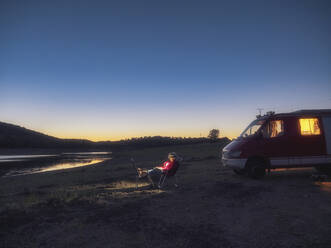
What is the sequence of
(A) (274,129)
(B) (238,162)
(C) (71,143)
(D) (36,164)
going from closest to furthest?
(B) (238,162), (A) (274,129), (D) (36,164), (C) (71,143)

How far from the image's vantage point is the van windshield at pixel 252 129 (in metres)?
9.49

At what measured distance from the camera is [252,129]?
9820 mm

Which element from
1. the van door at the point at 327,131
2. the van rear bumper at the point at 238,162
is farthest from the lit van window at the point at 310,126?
the van rear bumper at the point at 238,162

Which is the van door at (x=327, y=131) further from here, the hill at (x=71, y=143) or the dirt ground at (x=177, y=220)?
the hill at (x=71, y=143)

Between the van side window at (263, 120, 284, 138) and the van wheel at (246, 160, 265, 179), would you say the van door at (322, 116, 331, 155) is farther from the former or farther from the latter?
the van wheel at (246, 160, 265, 179)

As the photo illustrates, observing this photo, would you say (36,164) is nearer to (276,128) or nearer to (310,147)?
(276,128)

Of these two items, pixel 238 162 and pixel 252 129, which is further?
pixel 252 129

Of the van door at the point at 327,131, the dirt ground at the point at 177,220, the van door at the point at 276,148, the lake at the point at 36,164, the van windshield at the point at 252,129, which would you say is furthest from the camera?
the lake at the point at 36,164

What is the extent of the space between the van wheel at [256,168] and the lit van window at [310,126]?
2.25 m

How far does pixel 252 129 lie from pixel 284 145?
4.67 ft

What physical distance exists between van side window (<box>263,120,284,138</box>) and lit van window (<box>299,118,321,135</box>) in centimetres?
88

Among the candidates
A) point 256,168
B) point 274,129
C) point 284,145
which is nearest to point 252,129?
point 274,129

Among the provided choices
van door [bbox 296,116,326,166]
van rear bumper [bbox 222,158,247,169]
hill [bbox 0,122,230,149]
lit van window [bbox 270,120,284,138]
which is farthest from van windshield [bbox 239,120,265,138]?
hill [bbox 0,122,230,149]

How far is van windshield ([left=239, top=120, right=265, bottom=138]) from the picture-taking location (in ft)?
31.1
